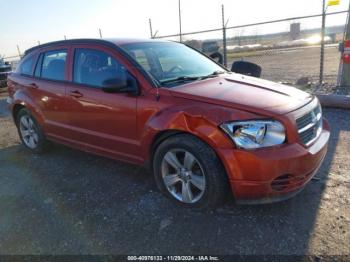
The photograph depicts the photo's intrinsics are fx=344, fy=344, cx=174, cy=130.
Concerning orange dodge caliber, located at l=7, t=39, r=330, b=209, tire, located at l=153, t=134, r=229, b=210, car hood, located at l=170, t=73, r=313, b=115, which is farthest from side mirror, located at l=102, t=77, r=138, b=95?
tire, located at l=153, t=134, r=229, b=210

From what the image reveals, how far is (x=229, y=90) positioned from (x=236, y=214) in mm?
1244

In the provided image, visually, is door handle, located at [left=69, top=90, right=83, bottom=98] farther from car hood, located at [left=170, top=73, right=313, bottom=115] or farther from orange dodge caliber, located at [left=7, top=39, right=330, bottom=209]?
car hood, located at [left=170, top=73, right=313, bottom=115]

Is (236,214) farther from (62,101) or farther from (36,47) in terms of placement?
(36,47)

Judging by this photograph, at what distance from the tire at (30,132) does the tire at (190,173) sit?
2632mm

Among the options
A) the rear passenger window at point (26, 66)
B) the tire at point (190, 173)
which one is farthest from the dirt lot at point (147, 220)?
the rear passenger window at point (26, 66)

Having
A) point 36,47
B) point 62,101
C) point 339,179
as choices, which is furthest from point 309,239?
point 36,47

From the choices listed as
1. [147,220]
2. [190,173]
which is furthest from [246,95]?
[147,220]

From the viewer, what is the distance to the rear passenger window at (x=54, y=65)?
477 cm

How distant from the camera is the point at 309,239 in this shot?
2.88 metres

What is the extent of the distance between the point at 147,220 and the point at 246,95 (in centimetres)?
156

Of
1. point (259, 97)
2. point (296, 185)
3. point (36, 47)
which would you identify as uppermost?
point (36, 47)

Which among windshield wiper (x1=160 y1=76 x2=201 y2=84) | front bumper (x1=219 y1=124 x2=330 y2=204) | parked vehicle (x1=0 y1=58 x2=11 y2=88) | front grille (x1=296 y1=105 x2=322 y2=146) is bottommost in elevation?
parked vehicle (x1=0 y1=58 x2=11 y2=88)

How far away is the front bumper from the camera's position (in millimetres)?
2930

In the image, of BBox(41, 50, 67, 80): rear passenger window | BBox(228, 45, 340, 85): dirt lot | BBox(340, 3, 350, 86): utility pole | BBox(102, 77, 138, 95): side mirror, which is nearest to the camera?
BBox(102, 77, 138, 95): side mirror
